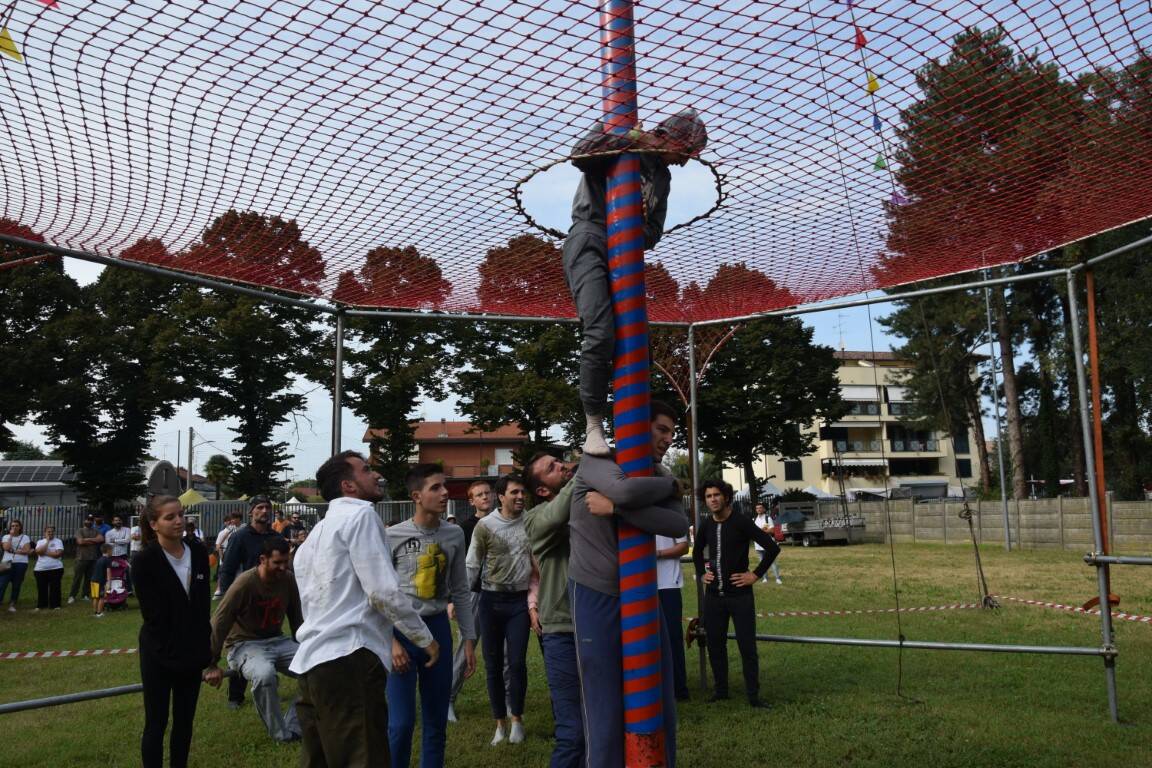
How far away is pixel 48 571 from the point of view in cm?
1620

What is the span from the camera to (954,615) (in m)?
11.9

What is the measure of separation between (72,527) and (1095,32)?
1244 inches

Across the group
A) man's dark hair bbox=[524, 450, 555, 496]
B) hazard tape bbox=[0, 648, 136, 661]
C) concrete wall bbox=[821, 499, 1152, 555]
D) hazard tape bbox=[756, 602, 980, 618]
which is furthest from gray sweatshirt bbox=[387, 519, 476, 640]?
concrete wall bbox=[821, 499, 1152, 555]

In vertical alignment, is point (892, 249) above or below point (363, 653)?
above

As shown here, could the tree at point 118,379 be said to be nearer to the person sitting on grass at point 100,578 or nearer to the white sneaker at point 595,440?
the person sitting on grass at point 100,578

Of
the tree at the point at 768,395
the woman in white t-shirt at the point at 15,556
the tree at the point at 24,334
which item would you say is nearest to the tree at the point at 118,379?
the tree at the point at 24,334

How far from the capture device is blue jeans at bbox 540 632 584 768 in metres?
3.97

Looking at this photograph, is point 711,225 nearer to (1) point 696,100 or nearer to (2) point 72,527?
(1) point 696,100

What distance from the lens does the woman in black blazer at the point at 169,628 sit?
15.7 feet

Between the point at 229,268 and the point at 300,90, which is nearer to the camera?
the point at 300,90

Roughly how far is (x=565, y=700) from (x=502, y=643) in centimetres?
228

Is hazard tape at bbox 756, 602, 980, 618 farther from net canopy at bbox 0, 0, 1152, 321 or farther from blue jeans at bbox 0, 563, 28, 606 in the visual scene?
blue jeans at bbox 0, 563, 28, 606

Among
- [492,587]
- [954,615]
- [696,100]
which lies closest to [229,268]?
[492,587]

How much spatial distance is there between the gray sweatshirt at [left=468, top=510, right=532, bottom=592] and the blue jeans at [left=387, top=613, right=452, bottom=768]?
160 cm
